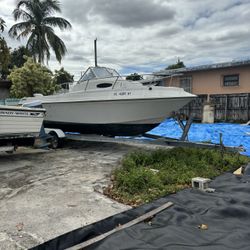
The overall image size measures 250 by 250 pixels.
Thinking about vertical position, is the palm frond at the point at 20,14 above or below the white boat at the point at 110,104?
above

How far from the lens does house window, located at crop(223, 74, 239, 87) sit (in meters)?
17.8

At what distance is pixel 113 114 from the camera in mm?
7867

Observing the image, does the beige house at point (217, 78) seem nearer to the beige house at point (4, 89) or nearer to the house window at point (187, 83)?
the house window at point (187, 83)

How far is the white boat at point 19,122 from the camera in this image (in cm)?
625

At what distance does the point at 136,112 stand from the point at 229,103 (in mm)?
10618

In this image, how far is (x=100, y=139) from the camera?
802cm

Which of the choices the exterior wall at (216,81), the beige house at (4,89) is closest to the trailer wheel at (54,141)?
the exterior wall at (216,81)

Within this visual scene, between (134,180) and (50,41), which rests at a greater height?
(50,41)

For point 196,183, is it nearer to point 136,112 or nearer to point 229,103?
point 136,112

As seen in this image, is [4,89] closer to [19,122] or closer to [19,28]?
[19,28]

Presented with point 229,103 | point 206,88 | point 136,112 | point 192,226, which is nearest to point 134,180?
point 192,226

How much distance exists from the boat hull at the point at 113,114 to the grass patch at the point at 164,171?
3.99ft

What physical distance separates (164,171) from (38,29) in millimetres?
21579

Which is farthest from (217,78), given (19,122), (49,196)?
(49,196)
